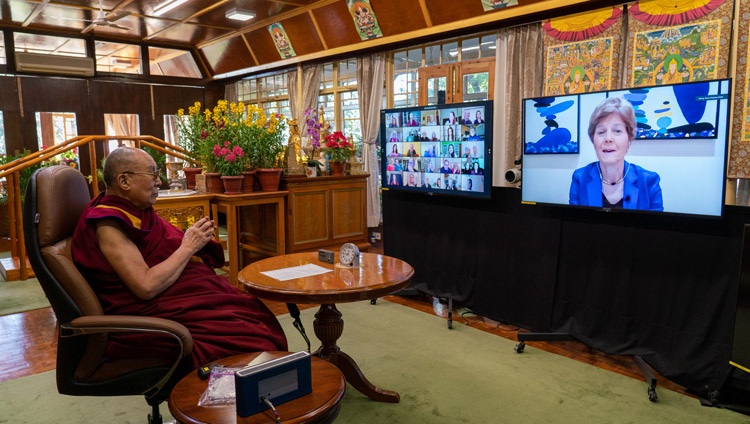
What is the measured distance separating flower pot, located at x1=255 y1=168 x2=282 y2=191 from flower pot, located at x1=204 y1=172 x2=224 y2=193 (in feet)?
1.18

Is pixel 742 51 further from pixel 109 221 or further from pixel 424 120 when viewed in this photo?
pixel 109 221

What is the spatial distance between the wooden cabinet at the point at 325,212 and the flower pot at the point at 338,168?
0.28 ft

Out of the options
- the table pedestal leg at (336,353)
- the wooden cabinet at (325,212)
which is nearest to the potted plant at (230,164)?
the wooden cabinet at (325,212)

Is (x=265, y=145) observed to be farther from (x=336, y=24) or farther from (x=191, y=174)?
(x=336, y=24)

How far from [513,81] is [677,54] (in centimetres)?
156

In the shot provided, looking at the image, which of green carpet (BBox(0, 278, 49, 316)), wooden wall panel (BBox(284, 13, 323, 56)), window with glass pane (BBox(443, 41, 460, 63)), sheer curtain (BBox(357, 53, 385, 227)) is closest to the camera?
green carpet (BBox(0, 278, 49, 316))

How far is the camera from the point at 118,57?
29.8ft

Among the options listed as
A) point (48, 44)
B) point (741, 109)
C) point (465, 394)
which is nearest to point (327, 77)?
point (48, 44)

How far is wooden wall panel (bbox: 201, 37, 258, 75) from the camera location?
852 centimetres

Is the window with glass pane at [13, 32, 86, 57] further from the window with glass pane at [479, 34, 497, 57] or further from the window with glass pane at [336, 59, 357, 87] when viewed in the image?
the window with glass pane at [479, 34, 497, 57]

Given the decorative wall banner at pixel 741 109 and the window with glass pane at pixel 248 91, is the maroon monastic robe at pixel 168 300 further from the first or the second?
the window with glass pane at pixel 248 91

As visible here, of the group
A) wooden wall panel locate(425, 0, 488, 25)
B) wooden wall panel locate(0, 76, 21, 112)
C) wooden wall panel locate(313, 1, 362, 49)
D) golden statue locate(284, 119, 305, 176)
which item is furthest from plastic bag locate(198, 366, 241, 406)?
wooden wall panel locate(0, 76, 21, 112)

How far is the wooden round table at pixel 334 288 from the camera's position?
2.13 meters

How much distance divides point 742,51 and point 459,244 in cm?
246
